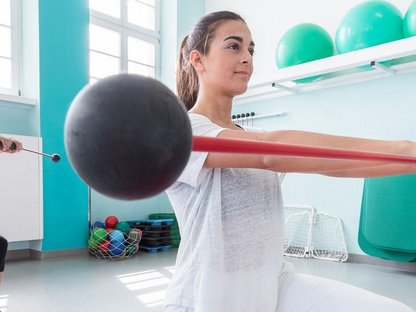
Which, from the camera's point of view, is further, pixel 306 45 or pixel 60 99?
pixel 60 99

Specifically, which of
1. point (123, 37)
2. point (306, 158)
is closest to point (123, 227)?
point (123, 37)

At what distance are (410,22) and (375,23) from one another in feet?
0.91

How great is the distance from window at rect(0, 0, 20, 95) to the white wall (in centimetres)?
268

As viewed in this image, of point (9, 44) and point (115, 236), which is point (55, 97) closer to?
point (9, 44)

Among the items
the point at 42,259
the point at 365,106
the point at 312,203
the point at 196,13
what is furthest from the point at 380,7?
the point at 42,259

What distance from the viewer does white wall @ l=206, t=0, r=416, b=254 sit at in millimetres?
3873

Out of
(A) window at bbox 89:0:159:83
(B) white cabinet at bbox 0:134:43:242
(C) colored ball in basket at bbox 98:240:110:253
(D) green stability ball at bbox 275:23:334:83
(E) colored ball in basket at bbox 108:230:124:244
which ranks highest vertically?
(A) window at bbox 89:0:159:83

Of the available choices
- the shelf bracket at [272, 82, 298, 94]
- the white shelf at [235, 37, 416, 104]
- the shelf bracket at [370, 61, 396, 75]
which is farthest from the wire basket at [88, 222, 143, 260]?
the shelf bracket at [370, 61, 396, 75]

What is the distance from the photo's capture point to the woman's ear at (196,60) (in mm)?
1109

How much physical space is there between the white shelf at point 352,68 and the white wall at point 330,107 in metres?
0.07

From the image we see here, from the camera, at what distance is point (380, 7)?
11.4 feet

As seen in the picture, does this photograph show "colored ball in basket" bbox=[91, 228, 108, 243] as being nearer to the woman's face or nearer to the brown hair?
the brown hair

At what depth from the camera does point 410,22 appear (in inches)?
132

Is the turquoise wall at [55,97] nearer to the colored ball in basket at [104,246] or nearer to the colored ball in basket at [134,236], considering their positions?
the colored ball in basket at [104,246]
